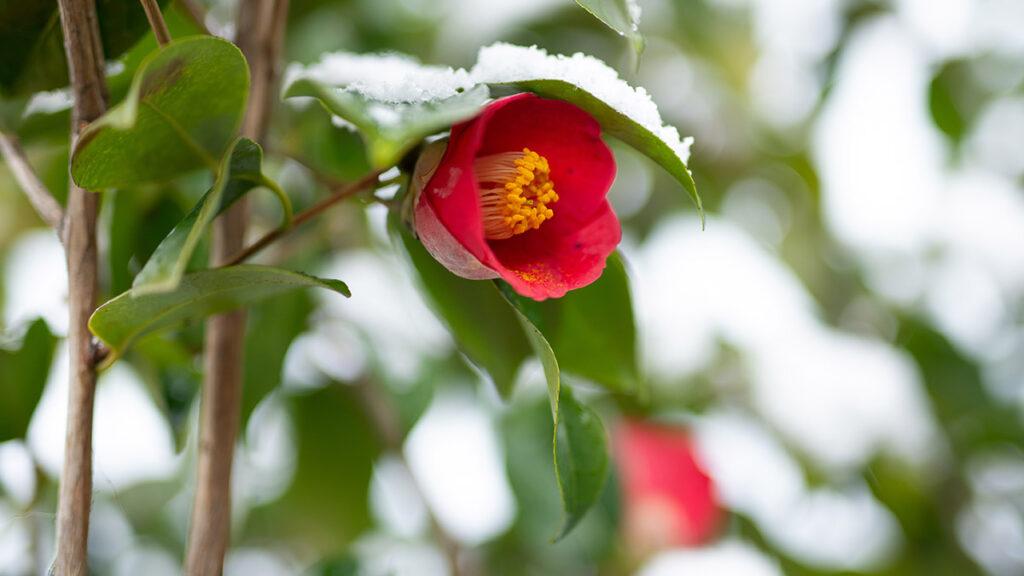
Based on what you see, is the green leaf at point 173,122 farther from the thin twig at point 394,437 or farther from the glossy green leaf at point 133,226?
the thin twig at point 394,437

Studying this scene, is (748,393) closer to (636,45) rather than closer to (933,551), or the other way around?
(933,551)

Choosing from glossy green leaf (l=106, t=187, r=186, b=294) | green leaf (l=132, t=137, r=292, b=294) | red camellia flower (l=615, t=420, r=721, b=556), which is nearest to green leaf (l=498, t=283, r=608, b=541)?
green leaf (l=132, t=137, r=292, b=294)

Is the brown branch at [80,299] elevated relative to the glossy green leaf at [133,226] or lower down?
elevated

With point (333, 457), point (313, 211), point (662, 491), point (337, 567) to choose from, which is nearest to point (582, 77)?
point (313, 211)

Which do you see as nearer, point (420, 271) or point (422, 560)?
point (420, 271)

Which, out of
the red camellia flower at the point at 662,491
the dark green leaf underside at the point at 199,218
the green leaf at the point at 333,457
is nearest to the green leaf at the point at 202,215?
the dark green leaf underside at the point at 199,218

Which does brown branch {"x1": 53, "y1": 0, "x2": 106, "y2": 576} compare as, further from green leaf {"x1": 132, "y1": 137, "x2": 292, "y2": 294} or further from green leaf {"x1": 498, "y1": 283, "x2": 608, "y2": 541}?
green leaf {"x1": 498, "y1": 283, "x2": 608, "y2": 541}

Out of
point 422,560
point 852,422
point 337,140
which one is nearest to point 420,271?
point 337,140
